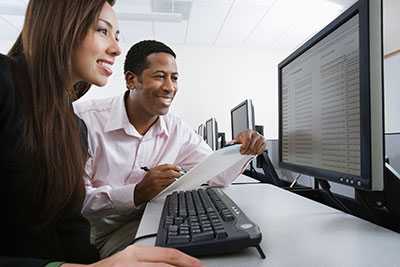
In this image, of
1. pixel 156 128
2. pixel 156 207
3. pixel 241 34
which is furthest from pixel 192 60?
pixel 156 207

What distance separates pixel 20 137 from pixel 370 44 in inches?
24.4

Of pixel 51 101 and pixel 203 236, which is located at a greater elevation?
pixel 51 101

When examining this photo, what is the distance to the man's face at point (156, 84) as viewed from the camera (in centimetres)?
131

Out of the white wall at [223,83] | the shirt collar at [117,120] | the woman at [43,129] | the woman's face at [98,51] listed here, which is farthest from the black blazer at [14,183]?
the white wall at [223,83]

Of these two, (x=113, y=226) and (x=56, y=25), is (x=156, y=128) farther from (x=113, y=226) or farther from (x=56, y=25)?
(x=56, y=25)

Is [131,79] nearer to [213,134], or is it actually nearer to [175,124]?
[175,124]

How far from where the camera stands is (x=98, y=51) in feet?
2.52

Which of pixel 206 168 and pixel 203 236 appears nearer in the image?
pixel 203 236

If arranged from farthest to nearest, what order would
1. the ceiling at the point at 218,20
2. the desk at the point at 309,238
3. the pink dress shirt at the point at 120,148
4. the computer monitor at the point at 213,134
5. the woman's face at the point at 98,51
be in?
the ceiling at the point at 218,20, the computer monitor at the point at 213,134, the pink dress shirt at the point at 120,148, the woman's face at the point at 98,51, the desk at the point at 309,238

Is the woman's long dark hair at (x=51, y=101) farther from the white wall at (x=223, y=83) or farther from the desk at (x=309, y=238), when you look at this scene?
the white wall at (x=223, y=83)

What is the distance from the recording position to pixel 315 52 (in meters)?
0.75

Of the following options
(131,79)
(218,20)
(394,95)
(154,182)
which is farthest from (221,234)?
(218,20)

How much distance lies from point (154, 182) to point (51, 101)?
1.29 feet

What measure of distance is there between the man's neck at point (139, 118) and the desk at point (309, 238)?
19.7 inches
